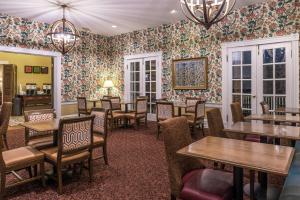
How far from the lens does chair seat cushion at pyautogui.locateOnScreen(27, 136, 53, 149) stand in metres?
3.15

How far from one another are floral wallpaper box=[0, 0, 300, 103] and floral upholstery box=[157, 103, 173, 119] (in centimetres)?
159

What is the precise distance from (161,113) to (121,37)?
4124mm

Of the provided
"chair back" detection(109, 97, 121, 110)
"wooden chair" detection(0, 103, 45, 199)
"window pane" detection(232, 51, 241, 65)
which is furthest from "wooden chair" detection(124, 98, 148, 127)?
"wooden chair" detection(0, 103, 45, 199)

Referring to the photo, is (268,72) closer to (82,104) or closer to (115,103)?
(115,103)

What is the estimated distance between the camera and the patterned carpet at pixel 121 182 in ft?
8.48

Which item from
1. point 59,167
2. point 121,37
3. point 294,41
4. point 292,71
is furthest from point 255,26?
point 59,167

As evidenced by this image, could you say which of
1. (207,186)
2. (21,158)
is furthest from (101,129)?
(207,186)

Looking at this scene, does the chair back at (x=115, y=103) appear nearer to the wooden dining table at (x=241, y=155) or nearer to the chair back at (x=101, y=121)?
the chair back at (x=101, y=121)

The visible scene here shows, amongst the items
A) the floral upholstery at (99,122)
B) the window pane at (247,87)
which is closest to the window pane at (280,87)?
the window pane at (247,87)

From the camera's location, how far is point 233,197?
1.78 metres

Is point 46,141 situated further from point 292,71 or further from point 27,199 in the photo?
point 292,71

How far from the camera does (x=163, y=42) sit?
23.3ft

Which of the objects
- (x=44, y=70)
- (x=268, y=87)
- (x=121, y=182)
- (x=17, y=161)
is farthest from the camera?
(x=44, y=70)

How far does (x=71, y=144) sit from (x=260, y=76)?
4.54 metres
